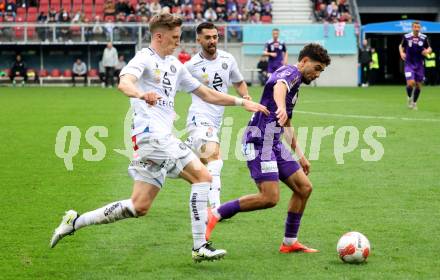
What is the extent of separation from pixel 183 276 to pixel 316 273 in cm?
115

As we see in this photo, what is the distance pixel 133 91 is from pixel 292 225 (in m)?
2.15

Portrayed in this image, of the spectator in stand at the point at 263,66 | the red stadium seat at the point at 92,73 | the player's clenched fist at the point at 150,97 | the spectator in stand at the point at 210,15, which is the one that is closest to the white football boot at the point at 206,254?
the player's clenched fist at the point at 150,97

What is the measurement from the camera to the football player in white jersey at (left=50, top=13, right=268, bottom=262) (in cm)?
820

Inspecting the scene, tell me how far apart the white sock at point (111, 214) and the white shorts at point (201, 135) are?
9.72ft

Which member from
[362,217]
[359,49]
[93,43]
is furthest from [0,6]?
[362,217]

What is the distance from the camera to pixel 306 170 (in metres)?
9.24

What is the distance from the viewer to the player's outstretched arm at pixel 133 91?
24.9 ft

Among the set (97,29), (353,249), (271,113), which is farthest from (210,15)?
(353,249)

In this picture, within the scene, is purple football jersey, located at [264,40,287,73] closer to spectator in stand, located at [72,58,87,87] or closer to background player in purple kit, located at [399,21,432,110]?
→ background player in purple kit, located at [399,21,432,110]

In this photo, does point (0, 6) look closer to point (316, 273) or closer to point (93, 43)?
point (93, 43)

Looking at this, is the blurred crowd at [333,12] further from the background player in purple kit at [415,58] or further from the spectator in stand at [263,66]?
the background player in purple kit at [415,58]

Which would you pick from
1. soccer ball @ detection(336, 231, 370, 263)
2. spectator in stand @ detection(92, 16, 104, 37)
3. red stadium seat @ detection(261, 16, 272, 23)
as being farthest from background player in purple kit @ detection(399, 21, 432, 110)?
spectator in stand @ detection(92, 16, 104, 37)

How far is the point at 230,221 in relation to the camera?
10.4 m

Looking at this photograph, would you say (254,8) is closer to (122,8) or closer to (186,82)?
(122,8)
